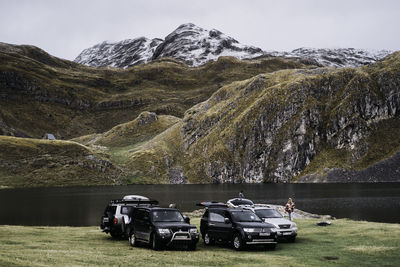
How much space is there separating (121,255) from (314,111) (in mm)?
183245

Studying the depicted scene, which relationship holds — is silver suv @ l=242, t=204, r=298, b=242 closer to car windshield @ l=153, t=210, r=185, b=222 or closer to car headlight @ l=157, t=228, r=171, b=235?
car windshield @ l=153, t=210, r=185, b=222

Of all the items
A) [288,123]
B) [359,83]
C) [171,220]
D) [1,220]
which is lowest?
[1,220]

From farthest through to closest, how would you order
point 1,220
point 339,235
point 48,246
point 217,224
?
point 1,220, point 339,235, point 217,224, point 48,246

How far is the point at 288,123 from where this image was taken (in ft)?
637

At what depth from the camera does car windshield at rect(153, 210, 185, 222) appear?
27462mm

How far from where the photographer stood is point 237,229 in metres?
27.1

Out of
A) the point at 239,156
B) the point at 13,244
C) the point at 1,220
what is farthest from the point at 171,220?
the point at 239,156

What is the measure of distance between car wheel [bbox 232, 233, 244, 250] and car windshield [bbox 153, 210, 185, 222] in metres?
4.02

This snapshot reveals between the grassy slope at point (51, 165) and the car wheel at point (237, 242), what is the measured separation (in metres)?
147

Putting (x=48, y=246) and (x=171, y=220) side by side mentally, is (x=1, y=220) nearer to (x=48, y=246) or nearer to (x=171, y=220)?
(x=48, y=246)

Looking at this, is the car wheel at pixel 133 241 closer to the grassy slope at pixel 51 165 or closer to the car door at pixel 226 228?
the car door at pixel 226 228

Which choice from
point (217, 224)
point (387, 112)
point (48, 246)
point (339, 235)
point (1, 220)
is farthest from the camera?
point (387, 112)

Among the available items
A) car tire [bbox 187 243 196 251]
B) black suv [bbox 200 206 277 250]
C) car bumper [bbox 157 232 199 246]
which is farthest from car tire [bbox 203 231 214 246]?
car bumper [bbox 157 232 199 246]

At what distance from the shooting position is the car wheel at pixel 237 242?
26.6m
